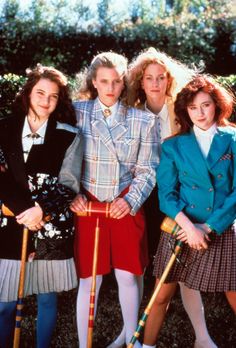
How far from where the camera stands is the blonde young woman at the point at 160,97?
3314 mm

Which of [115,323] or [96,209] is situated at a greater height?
[96,209]

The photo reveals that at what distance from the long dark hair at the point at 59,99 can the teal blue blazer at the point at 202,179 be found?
1.90ft

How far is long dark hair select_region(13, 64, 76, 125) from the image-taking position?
2916 millimetres

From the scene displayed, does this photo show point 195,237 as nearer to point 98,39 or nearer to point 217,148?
point 217,148

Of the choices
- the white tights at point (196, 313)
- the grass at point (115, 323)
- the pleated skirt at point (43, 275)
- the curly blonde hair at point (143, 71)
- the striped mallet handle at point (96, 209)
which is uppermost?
the curly blonde hair at point (143, 71)

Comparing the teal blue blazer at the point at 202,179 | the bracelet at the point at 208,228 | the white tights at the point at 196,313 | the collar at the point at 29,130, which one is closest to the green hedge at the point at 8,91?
the collar at the point at 29,130

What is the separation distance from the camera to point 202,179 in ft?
9.52

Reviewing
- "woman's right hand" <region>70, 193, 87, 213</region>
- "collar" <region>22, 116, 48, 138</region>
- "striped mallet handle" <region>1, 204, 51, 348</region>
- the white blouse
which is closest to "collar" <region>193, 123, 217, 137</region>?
the white blouse

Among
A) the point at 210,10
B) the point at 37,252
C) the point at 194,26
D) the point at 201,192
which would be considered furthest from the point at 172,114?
the point at 210,10

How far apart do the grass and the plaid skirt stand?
0.81 meters

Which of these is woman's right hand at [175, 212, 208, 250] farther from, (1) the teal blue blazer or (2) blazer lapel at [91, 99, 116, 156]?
(2) blazer lapel at [91, 99, 116, 156]

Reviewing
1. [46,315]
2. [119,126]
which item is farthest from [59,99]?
[46,315]

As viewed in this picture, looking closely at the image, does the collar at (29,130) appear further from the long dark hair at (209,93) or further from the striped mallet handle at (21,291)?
the long dark hair at (209,93)

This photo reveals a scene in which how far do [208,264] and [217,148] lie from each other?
631 millimetres
